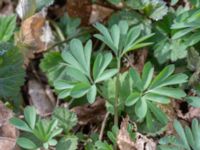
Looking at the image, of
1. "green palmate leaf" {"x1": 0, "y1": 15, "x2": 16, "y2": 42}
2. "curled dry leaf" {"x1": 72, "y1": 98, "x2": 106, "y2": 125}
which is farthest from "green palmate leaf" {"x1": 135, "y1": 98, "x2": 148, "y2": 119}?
"green palmate leaf" {"x1": 0, "y1": 15, "x2": 16, "y2": 42}

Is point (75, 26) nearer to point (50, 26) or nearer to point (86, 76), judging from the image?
point (50, 26)

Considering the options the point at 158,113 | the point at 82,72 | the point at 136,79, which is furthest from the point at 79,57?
the point at 158,113

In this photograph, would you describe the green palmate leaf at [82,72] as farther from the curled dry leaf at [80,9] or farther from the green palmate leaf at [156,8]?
the curled dry leaf at [80,9]

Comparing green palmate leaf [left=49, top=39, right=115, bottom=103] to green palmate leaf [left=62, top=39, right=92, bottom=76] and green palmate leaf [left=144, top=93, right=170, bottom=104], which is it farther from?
green palmate leaf [left=144, top=93, right=170, bottom=104]

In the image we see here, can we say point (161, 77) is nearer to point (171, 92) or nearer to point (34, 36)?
point (171, 92)

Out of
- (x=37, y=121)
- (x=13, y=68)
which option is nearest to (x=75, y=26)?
(x=13, y=68)

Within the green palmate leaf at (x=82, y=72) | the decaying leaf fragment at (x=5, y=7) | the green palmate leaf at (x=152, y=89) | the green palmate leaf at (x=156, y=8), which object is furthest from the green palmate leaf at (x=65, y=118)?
the decaying leaf fragment at (x=5, y=7)
